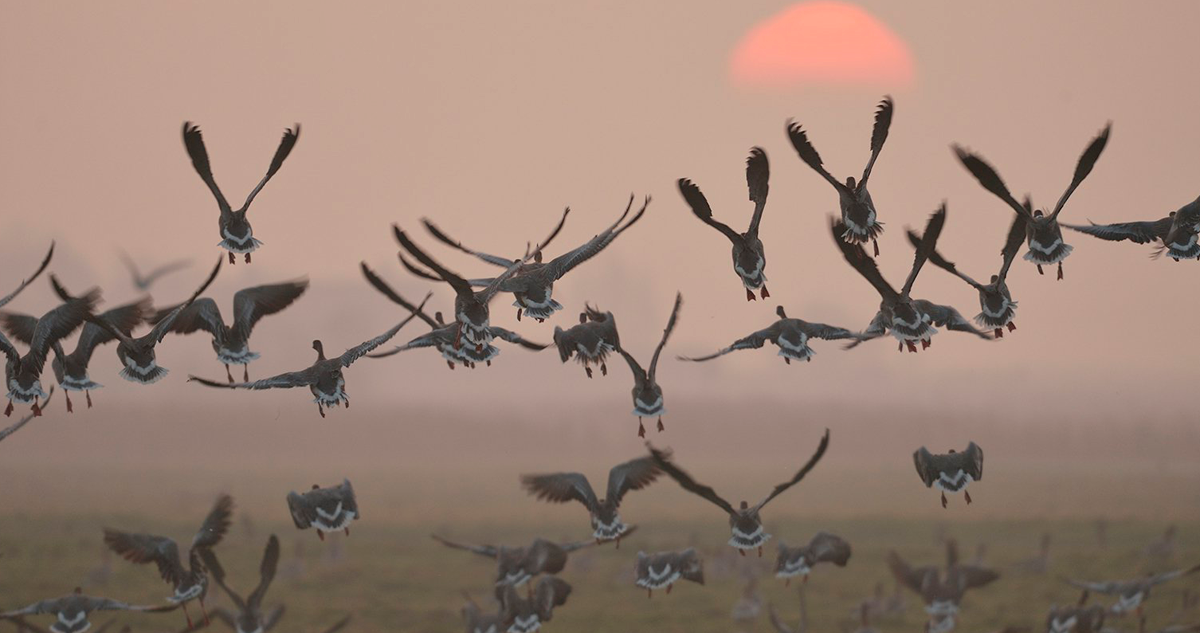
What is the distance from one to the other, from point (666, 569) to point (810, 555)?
11.5ft

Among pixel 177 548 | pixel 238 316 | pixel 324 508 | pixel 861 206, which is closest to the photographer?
pixel 861 206

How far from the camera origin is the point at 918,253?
16000mm

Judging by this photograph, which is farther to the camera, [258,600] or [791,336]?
[258,600]

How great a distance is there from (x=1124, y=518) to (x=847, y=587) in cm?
6307

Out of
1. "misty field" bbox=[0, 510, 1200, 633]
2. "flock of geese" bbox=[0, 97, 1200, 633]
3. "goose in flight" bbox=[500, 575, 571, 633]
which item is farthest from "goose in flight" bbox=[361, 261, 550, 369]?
"misty field" bbox=[0, 510, 1200, 633]

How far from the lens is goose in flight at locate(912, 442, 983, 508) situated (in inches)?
762

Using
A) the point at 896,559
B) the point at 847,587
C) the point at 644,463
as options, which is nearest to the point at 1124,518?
the point at 847,587

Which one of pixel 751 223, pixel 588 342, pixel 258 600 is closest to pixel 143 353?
pixel 588 342

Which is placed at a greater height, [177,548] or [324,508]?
[324,508]

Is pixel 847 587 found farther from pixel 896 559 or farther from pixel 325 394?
pixel 325 394

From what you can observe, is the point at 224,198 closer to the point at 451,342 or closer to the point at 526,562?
the point at 451,342

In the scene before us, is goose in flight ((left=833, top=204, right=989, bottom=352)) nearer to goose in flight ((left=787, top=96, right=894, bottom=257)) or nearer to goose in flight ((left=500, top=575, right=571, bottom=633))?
goose in flight ((left=787, top=96, right=894, bottom=257))

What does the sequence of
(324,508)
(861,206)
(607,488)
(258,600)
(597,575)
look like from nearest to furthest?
(861,206) < (324,508) < (607,488) < (258,600) < (597,575)

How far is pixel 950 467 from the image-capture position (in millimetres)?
19656
